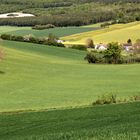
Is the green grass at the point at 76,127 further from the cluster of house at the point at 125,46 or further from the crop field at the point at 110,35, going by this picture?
the crop field at the point at 110,35

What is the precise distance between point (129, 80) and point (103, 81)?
3478 mm

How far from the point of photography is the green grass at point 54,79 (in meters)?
48.1

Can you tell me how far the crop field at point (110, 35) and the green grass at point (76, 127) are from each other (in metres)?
101

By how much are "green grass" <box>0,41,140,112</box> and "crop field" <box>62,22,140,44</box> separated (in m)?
27.8

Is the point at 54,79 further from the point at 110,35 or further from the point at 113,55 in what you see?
the point at 110,35

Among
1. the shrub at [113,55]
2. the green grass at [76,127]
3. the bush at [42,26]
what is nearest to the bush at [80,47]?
Result: the shrub at [113,55]

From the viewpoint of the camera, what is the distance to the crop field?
13112 cm

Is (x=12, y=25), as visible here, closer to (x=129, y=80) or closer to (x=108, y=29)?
(x=108, y=29)

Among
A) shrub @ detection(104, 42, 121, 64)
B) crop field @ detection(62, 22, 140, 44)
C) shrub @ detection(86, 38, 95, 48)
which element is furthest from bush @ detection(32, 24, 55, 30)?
shrub @ detection(104, 42, 121, 64)

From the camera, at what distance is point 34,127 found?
24.4m

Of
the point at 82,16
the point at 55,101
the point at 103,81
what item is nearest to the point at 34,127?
the point at 55,101

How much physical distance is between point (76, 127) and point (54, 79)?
46.1m

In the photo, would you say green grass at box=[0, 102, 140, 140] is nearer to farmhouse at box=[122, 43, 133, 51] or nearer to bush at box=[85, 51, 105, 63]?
bush at box=[85, 51, 105, 63]

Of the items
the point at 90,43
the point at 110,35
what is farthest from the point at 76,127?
the point at 110,35
